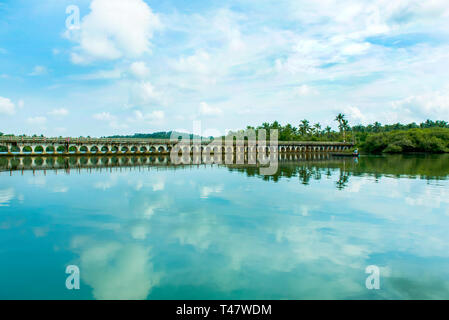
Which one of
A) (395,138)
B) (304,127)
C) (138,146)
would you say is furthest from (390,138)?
(138,146)

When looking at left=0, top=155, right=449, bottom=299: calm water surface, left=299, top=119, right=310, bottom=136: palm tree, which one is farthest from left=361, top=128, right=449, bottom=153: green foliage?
left=0, top=155, right=449, bottom=299: calm water surface

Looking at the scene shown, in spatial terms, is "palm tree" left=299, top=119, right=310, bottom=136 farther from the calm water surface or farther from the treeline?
the calm water surface

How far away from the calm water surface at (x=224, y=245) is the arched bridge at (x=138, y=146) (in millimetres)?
55092

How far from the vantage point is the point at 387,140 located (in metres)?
Result: 112

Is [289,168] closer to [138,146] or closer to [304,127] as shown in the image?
[138,146]

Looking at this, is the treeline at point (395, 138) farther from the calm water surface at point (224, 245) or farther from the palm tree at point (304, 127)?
the calm water surface at point (224, 245)

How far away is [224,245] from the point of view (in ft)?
42.6

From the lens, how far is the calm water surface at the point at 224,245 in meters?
9.47

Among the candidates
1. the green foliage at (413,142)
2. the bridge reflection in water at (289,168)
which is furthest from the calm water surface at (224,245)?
the green foliage at (413,142)
